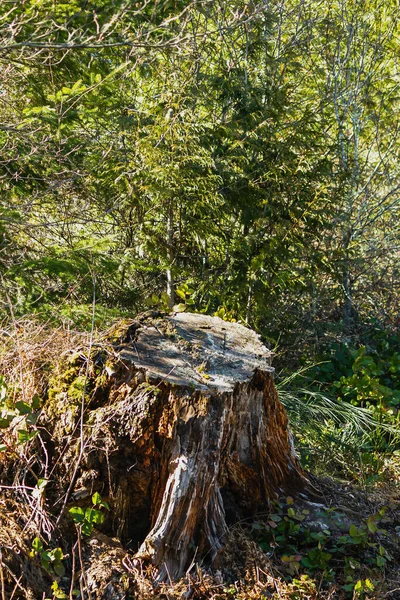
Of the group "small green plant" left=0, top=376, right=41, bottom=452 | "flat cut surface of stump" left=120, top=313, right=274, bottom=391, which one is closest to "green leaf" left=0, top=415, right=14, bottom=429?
"small green plant" left=0, top=376, right=41, bottom=452

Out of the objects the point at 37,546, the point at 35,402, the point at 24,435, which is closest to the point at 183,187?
the point at 35,402

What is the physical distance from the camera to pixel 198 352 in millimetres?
3580

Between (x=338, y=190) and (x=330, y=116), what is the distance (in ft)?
5.86

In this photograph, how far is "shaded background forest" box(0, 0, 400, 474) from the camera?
17.3 ft

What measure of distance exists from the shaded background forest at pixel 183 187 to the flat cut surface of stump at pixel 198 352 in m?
1.21

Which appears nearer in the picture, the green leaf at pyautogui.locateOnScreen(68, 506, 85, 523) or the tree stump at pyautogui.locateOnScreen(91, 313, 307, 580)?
the green leaf at pyautogui.locateOnScreen(68, 506, 85, 523)

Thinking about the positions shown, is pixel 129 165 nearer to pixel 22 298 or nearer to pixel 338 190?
pixel 22 298

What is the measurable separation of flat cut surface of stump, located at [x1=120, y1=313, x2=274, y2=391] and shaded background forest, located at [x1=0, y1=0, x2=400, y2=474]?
121cm

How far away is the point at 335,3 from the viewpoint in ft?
25.3

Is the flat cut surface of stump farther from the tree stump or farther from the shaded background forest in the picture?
the shaded background forest

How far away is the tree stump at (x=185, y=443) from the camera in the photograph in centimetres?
314

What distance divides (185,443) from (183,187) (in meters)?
2.84

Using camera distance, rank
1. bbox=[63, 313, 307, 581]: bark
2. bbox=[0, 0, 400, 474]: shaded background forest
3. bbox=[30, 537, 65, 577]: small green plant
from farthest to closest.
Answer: bbox=[0, 0, 400, 474]: shaded background forest
bbox=[63, 313, 307, 581]: bark
bbox=[30, 537, 65, 577]: small green plant

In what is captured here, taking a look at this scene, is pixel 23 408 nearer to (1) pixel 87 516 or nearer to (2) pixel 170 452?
(1) pixel 87 516
